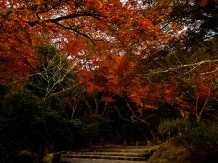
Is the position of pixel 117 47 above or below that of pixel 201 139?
above

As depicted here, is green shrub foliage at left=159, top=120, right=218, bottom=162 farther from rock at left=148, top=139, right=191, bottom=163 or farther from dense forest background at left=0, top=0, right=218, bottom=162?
rock at left=148, top=139, right=191, bottom=163

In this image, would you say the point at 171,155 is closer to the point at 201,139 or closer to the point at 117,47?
the point at 201,139

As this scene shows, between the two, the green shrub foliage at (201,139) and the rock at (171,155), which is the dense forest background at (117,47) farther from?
the rock at (171,155)

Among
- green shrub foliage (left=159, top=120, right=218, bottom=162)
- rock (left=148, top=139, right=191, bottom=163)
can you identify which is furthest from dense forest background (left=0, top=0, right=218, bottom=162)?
rock (left=148, top=139, right=191, bottom=163)

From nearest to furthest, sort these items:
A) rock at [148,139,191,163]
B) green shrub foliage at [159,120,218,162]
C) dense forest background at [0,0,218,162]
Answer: dense forest background at [0,0,218,162], green shrub foliage at [159,120,218,162], rock at [148,139,191,163]

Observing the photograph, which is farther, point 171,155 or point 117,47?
point 171,155

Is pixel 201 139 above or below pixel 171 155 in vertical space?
above

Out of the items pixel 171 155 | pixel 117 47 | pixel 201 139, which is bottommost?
pixel 171 155

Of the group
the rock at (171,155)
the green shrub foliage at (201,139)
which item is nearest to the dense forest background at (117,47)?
the green shrub foliage at (201,139)

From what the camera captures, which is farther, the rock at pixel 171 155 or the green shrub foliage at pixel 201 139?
the rock at pixel 171 155

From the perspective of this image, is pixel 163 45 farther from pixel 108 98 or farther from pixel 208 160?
pixel 108 98

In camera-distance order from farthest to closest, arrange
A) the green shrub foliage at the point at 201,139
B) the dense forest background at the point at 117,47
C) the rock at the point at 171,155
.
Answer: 1. the rock at the point at 171,155
2. the green shrub foliage at the point at 201,139
3. the dense forest background at the point at 117,47

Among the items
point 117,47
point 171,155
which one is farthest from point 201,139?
point 117,47

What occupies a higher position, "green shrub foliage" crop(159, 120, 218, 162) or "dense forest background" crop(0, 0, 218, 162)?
"dense forest background" crop(0, 0, 218, 162)
